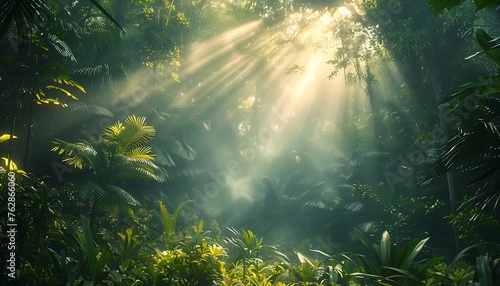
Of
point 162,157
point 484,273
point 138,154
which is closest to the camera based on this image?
point 484,273

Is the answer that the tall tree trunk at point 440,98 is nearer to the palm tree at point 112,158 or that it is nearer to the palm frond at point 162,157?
the palm tree at point 112,158

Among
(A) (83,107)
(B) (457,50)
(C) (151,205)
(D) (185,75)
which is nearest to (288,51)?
(D) (185,75)

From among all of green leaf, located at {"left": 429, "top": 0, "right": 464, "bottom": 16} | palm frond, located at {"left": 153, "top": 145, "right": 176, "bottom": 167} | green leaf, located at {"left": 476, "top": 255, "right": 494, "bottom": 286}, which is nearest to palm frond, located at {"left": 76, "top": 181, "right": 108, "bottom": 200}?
palm frond, located at {"left": 153, "top": 145, "right": 176, "bottom": 167}

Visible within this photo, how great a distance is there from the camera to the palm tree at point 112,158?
22.6 feet

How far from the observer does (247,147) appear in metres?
21.0

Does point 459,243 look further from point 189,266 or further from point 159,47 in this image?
point 159,47

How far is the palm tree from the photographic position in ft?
22.6

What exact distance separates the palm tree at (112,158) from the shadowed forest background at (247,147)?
38 mm

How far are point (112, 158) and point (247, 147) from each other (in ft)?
45.8

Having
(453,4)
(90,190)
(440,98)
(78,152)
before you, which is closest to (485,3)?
(453,4)

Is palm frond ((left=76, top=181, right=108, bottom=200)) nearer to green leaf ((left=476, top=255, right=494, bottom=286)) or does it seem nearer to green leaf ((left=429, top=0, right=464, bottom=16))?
green leaf ((left=476, top=255, right=494, bottom=286))

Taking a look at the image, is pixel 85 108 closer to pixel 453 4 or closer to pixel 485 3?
pixel 453 4

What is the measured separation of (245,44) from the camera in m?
16.4

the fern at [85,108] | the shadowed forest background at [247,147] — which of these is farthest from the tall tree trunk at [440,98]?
the fern at [85,108]
